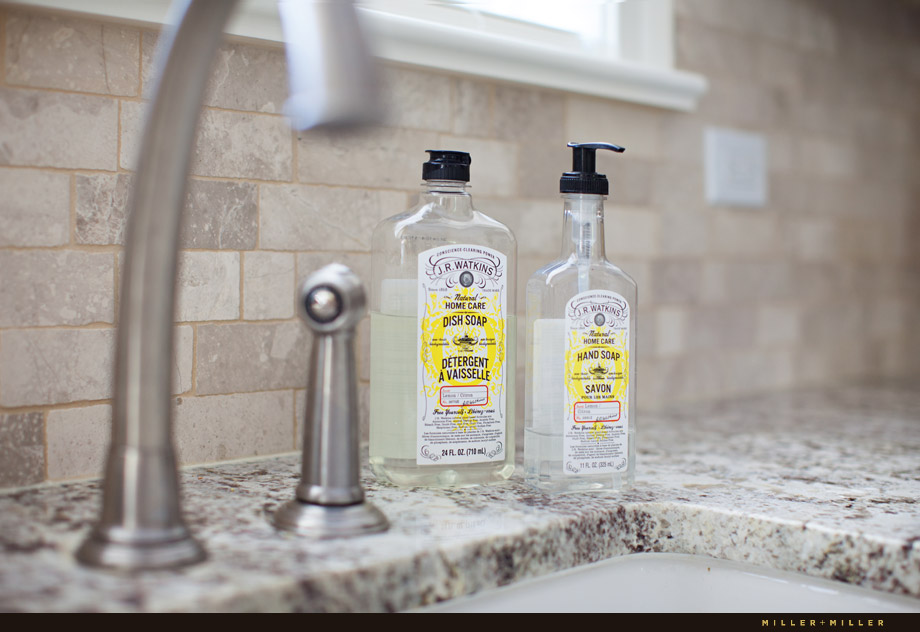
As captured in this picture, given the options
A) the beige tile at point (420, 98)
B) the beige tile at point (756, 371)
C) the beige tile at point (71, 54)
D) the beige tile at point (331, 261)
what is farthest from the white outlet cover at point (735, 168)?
the beige tile at point (71, 54)

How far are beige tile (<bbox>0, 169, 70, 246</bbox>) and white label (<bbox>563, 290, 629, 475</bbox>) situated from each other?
409mm

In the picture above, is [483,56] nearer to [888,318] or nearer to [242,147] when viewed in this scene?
[242,147]

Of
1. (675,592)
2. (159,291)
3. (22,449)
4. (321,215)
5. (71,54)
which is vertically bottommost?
(675,592)

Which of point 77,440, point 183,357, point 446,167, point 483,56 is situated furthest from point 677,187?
point 77,440

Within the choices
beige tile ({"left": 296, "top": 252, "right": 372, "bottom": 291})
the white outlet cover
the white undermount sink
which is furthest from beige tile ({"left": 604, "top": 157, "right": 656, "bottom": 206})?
the white undermount sink

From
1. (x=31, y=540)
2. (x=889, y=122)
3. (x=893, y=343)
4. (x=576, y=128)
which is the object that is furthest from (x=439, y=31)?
(x=893, y=343)

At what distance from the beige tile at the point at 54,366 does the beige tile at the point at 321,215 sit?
0.59 feet

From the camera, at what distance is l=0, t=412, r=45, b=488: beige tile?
2.33 feet

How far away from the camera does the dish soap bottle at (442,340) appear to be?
0.71 metres

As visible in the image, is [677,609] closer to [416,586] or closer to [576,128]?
[416,586]

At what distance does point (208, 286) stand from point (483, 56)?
15.5 inches

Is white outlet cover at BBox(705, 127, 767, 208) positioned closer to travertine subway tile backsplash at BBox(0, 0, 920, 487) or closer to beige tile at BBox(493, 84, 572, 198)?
travertine subway tile backsplash at BBox(0, 0, 920, 487)

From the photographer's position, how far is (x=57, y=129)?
723 mm

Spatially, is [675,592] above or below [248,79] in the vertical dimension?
below
